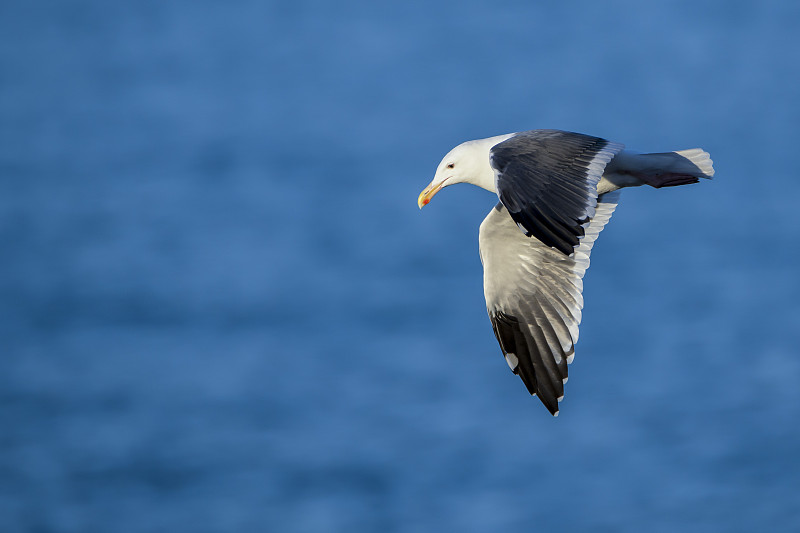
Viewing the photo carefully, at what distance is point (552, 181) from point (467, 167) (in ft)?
4.46

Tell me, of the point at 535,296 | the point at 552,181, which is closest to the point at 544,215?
the point at 552,181

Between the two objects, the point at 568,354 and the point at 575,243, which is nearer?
the point at 575,243

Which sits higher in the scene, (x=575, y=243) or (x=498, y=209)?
(x=498, y=209)

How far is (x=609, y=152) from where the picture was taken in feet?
27.1

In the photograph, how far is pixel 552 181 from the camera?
777cm

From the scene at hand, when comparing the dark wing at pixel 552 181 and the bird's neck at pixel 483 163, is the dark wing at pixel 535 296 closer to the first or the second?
the bird's neck at pixel 483 163

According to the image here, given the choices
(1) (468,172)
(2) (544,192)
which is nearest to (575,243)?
(2) (544,192)

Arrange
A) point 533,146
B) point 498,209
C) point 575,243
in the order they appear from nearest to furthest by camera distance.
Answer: point 575,243 < point 533,146 < point 498,209

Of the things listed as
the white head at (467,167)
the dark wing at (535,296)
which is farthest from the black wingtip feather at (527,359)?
the white head at (467,167)

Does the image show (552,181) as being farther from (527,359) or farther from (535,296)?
(527,359)

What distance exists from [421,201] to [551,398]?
189cm

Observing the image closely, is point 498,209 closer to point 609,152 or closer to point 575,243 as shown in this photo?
point 609,152

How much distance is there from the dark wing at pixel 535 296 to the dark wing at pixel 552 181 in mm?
1281

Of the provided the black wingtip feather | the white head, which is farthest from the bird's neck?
the black wingtip feather
